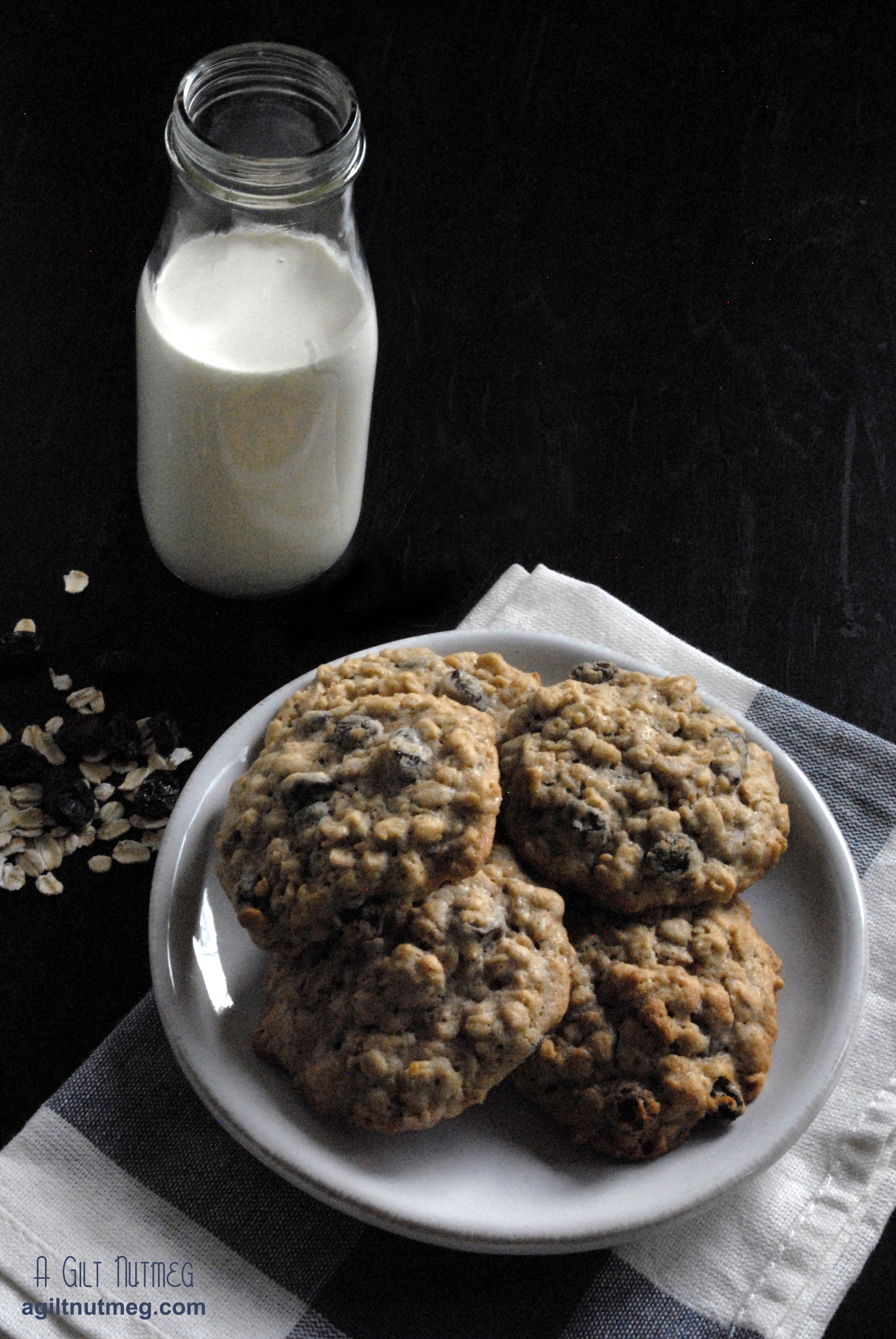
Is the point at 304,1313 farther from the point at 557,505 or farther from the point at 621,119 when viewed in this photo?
the point at 621,119

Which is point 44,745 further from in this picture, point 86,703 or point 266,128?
point 266,128

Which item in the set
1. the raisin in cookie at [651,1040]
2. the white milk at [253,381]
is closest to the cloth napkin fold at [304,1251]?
the raisin in cookie at [651,1040]

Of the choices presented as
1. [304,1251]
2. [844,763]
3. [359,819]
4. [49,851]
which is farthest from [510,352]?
[304,1251]

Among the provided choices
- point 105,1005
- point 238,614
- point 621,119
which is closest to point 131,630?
point 238,614

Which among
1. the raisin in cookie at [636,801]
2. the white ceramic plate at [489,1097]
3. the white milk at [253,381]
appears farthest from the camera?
the white milk at [253,381]

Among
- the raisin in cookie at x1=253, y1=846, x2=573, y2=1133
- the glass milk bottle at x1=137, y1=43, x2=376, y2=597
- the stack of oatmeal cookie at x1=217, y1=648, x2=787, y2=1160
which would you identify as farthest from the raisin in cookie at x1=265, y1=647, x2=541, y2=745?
the glass milk bottle at x1=137, y1=43, x2=376, y2=597

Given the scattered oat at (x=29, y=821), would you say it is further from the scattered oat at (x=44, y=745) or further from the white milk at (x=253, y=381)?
the white milk at (x=253, y=381)
